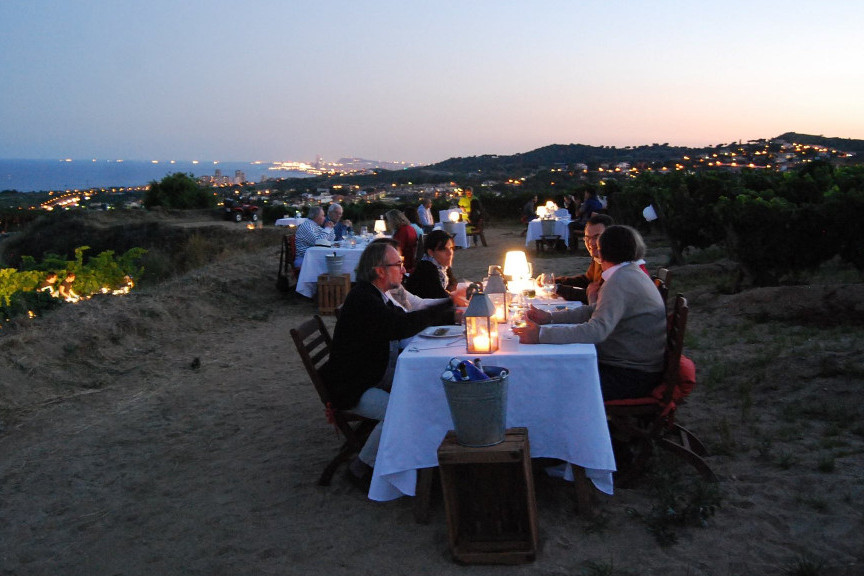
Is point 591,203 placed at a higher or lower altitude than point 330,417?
higher

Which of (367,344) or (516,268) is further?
(516,268)

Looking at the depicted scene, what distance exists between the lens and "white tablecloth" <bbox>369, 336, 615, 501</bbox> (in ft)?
10.4

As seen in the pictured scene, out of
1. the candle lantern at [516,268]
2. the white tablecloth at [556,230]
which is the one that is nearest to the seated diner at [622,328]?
the candle lantern at [516,268]

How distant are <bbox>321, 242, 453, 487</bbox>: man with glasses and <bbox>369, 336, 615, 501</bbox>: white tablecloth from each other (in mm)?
404

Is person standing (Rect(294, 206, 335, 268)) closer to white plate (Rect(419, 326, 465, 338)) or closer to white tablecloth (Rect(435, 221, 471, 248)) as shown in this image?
white tablecloth (Rect(435, 221, 471, 248))

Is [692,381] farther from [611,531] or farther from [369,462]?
[369,462]

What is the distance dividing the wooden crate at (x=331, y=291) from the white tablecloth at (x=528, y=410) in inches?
238

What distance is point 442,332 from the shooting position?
12.3ft

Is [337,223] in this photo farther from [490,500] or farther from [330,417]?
[490,500]

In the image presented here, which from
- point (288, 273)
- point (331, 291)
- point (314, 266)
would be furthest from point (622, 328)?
point (288, 273)

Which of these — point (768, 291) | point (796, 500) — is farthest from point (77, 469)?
point (768, 291)

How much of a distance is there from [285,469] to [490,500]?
1586 millimetres

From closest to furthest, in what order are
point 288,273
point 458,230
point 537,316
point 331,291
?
point 537,316 → point 331,291 → point 288,273 → point 458,230

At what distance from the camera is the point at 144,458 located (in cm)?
451
